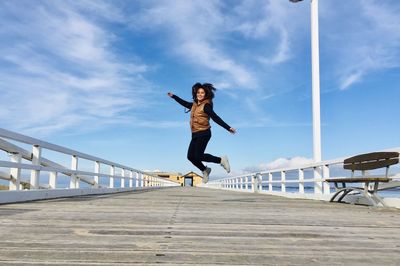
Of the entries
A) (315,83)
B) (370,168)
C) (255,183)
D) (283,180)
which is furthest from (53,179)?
(255,183)

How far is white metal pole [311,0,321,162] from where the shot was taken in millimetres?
12328

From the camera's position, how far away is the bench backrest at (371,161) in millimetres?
7115

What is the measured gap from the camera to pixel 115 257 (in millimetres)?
2551

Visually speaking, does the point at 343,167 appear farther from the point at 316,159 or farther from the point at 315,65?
the point at 315,65

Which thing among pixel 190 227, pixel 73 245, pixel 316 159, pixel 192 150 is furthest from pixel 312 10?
pixel 73 245

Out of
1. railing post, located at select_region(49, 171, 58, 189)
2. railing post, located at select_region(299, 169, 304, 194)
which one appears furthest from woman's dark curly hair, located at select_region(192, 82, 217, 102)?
railing post, located at select_region(299, 169, 304, 194)

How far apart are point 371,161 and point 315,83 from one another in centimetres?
554

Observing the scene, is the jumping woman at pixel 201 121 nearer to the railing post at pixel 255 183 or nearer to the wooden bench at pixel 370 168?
the wooden bench at pixel 370 168

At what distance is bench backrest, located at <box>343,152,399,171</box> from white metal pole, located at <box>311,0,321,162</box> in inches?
134

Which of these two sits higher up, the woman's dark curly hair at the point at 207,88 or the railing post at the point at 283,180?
the woman's dark curly hair at the point at 207,88

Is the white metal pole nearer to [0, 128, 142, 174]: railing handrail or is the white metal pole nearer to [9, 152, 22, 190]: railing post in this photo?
[0, 128, 142, 174]: railing handrail

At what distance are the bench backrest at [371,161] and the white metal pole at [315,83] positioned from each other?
3.40 meters

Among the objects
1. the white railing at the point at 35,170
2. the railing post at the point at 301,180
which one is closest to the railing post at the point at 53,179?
the white railing at the point at 35,170

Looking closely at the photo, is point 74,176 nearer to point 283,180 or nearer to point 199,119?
point 199,119
